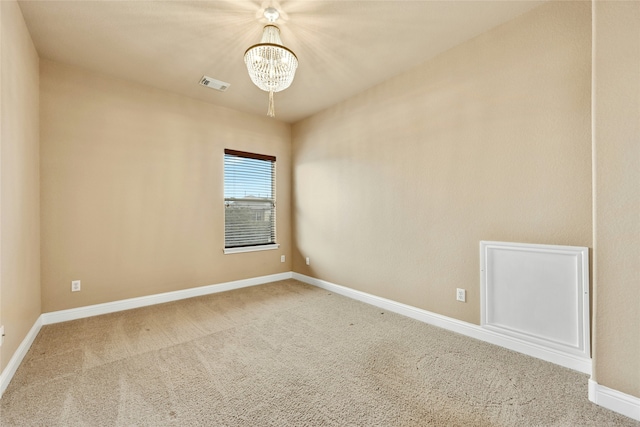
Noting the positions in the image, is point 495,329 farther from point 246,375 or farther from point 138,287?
point 138,287

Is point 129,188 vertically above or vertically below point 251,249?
above

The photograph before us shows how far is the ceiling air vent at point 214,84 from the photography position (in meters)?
3.23

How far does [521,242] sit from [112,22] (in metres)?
3.78

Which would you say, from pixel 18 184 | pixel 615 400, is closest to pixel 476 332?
pixel 615 400

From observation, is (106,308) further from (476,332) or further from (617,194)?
(617,194)

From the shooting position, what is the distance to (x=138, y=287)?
3.36 metres

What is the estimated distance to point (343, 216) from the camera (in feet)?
12.6

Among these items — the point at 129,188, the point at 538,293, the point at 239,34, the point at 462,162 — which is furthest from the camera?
the point at 129,188

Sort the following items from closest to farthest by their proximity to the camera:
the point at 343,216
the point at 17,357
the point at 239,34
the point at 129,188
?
the point at 17,357
the point at 239,34
the point at 129,188
the point at 343,216

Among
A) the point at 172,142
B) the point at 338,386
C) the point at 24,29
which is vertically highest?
the point at 24,29

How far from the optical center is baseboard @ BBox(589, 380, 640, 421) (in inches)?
59.9

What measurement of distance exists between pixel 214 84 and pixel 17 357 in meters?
3.08

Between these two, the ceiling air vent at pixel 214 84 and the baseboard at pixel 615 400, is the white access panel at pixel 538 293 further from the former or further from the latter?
the ceiling air vent at pixel 214 84

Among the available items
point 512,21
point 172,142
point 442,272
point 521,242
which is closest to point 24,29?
point 172,142
